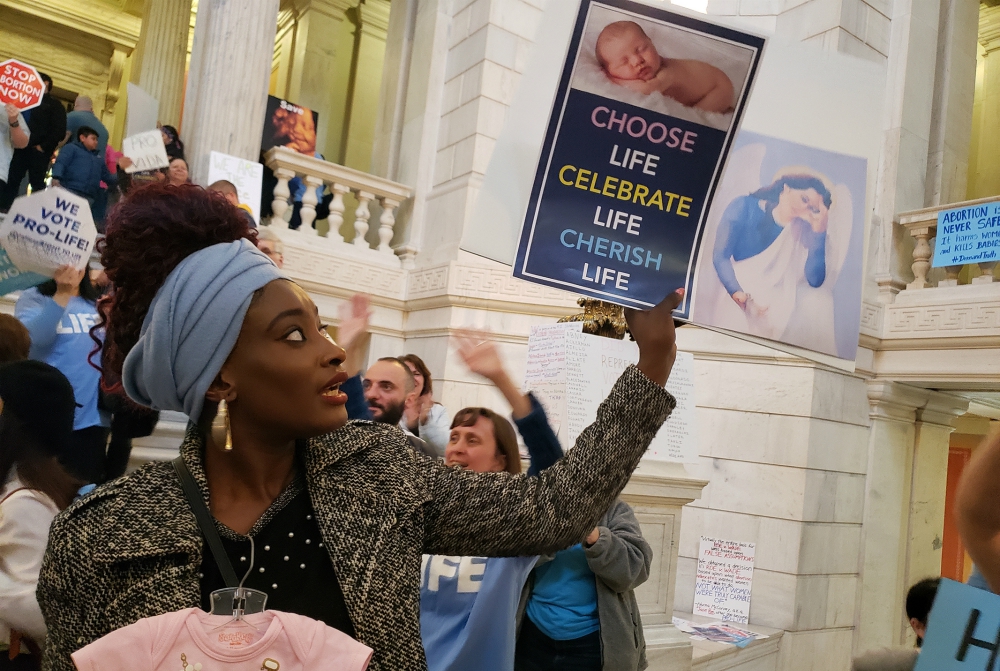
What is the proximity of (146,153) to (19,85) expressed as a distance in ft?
4.75

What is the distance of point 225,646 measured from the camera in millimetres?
1066

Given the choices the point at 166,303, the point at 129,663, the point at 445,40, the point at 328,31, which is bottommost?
the point at 129,663

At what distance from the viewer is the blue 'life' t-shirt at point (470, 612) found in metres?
2.56

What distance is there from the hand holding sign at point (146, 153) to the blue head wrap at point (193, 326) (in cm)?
467

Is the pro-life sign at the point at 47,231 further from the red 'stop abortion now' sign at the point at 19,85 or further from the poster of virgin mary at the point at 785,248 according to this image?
the poster of virgin mary at the point at 785,248

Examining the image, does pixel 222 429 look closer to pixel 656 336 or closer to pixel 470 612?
pixel 656 336

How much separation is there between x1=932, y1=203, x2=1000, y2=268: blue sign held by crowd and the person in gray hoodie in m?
5.86

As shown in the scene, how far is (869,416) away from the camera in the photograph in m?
8.00

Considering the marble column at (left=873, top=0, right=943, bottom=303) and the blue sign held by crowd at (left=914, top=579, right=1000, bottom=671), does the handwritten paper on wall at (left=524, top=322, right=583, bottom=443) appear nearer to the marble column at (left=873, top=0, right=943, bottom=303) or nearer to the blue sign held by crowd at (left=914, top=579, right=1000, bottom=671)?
the blue sign held by crowd at (left=914, top=579, right=1000, bottom=671)

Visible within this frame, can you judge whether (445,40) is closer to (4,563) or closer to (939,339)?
(939,339)

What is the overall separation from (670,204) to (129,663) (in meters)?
1.11

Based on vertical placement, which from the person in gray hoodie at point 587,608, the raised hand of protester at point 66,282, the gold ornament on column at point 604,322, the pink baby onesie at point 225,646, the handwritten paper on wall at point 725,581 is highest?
the gold ornament on column at point 604,322

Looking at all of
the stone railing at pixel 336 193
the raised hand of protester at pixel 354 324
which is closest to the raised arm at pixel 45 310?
the raised hand of protester at pixel 354 324

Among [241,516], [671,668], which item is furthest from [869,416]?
[241,516]
